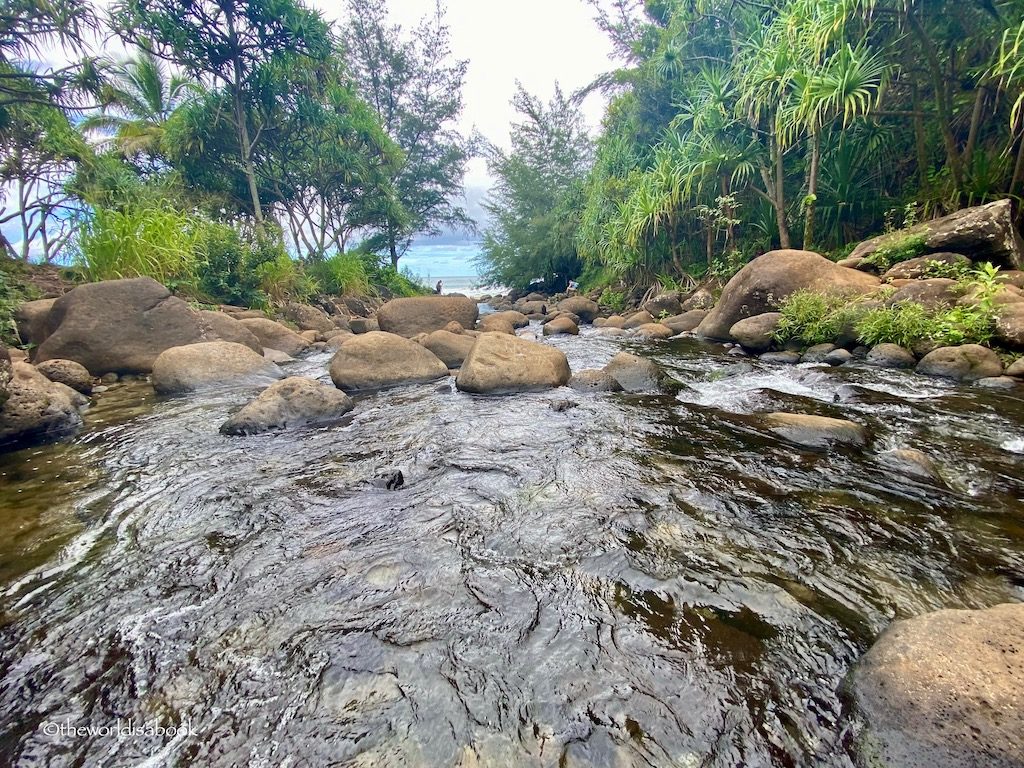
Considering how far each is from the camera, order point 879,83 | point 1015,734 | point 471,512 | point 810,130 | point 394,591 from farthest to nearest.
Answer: point 810,130 → point 879,83 → point 471,512 → point 394,591 → point 1015,734

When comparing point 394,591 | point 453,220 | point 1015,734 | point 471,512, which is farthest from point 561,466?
point 453,220

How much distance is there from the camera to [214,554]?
2.24m

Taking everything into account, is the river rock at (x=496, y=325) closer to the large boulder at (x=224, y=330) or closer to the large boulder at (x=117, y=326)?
the large boulder at (x=224, y=330)

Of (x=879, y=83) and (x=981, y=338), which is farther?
(x=879, y=83)

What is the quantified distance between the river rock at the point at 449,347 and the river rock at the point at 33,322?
4.86m

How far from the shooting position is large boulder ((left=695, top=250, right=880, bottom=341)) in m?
6.77

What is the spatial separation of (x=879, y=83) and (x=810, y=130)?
3.52 feet

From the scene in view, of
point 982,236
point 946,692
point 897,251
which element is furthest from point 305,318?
point 982,236

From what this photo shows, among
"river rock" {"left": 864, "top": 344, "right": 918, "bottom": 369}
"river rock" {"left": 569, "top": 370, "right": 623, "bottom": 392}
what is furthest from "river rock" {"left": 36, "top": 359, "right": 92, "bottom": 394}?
"river rock" {"left": 864, "top": 344, "right": 918, "bottom": 369}

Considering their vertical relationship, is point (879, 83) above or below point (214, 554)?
above

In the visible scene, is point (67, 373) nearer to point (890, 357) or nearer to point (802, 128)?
point (890, 357)

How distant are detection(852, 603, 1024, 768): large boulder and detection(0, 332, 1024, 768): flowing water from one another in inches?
4.2

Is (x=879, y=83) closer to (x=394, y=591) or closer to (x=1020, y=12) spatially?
(x=1020, y=12)

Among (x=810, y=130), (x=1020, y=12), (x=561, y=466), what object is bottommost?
(x=561, y=466)
